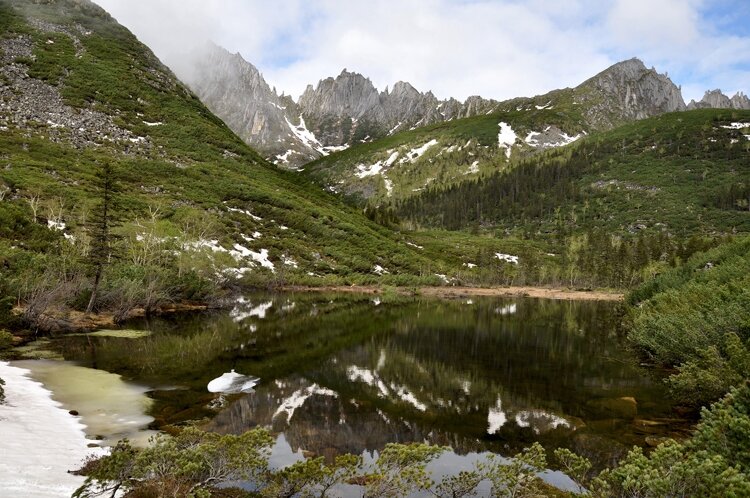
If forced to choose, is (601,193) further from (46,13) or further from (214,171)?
(46,13)

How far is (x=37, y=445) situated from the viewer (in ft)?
41.2

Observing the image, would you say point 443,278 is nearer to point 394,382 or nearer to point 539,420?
point 394,382

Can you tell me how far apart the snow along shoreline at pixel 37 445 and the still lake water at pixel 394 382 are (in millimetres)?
3051

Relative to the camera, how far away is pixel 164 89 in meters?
144

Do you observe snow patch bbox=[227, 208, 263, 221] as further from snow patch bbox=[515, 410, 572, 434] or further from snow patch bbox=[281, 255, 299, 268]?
snow patch bbox=[515, 410, 572, 434]

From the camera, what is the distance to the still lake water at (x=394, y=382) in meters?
17.0

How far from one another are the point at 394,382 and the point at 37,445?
618 inches

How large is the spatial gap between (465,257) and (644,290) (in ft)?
287

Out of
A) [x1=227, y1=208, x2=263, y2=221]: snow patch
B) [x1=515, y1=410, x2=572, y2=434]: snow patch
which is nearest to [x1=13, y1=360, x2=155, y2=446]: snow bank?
[x1=515, y1=410, x2=572, y2=434]: snow patch

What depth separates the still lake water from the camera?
1695cm

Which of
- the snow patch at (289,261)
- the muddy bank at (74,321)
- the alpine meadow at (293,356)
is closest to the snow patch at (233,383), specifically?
the alpine meadow at (293,356)

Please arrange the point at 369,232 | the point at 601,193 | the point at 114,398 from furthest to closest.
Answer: the point at 601,193 → the point at 369,232 → the point at 114,398

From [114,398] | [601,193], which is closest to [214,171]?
[114,398]

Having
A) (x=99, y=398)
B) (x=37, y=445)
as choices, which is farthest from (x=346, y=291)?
(x=37, y=445)
